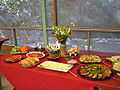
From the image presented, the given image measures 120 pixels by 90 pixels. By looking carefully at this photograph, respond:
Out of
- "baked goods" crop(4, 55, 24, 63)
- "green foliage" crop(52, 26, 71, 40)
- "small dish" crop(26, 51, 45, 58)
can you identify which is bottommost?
"baked goods" crop(4, 55, 24, 63)

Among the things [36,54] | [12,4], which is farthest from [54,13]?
[36,54]

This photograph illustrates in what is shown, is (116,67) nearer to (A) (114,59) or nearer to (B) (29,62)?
(A) (114,59)

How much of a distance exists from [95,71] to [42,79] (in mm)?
513

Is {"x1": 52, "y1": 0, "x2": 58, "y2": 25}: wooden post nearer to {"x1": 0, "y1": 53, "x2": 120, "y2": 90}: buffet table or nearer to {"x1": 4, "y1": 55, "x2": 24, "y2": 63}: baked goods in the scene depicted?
{"x1": 4, "y1": 55, "x2": 24, "y2": 63}: baked goods

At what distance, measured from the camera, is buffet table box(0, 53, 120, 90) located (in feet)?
5.90

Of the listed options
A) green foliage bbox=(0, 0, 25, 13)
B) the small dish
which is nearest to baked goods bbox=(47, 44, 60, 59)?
the small dish

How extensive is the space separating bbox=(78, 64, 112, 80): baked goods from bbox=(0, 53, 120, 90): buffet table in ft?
0.17

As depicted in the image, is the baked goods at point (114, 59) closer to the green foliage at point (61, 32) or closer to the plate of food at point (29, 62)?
the green foliage at point (61, 32)

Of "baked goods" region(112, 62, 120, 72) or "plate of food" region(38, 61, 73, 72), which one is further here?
"plate of food" region(38, 61, 73, 72)

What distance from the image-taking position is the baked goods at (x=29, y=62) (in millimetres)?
2116

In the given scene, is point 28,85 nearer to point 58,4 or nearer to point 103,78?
point 103,78

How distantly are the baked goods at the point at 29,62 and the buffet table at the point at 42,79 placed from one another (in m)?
0.05

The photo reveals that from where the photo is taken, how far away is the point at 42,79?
6.54 feet

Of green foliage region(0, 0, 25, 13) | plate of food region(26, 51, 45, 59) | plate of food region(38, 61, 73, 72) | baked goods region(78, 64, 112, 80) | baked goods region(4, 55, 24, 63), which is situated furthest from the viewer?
green foliage region(0, 0, 25, 13)
